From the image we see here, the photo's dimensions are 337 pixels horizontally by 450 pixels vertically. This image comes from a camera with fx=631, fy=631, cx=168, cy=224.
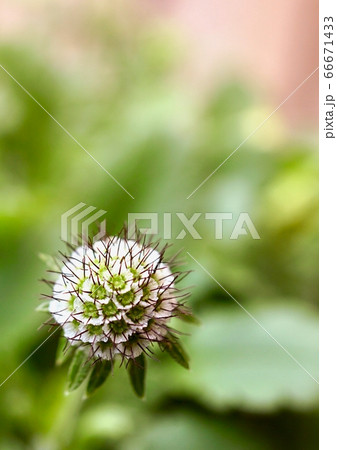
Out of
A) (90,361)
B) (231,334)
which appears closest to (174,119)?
(231,334)

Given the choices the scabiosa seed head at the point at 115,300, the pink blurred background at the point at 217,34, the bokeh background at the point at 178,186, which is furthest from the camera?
the pink blurred background at the point at 217,34

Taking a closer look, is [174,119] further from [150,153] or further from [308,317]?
[308,317]

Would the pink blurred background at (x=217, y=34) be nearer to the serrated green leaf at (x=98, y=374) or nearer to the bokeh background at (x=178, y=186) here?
the bokeh background at (x=178, y=186)

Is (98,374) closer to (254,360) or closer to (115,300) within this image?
(115,300)

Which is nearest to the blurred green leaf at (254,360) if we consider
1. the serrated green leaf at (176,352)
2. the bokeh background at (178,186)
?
the bokeh background at (178,186)

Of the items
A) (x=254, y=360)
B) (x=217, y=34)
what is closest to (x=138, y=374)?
(x=254, y=360)

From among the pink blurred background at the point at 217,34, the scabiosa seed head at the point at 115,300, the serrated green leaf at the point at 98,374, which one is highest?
the pink blurred background at the point at 217,34
